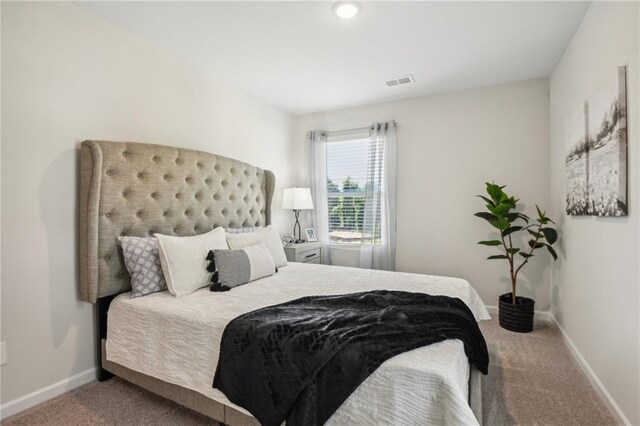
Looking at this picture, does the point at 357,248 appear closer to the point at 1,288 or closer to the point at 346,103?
the point at 346,103

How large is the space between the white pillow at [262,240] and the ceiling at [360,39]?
1565mm

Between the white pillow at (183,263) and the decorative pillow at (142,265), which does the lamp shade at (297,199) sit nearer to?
the white pillow at (183,263)

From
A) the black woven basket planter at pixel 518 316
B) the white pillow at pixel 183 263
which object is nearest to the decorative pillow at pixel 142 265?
the white pillow at pixel 183 263

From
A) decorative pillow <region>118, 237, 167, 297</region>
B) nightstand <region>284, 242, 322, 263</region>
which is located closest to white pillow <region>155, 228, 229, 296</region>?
decorative pillow <region>118, 237, 167, 297</region>

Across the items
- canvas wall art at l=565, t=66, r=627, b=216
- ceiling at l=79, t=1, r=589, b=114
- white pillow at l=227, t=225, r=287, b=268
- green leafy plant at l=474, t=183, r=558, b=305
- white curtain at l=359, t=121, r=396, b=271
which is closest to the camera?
canvas wall art at l=565, t=66, r=627, b=216

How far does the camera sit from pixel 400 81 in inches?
131

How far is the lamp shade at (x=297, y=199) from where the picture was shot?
3974 millimetres

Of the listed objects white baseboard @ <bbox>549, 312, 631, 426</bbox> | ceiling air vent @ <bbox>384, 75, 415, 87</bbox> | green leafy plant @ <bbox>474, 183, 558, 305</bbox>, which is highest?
ceiling air vent @ <bbox>384, 75, 415, 87</bbox>

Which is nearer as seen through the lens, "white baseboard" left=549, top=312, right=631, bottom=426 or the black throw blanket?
the black throw blanket

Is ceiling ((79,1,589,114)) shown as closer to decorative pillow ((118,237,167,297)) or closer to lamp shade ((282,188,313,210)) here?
lamp shade ((282,188,313,210))

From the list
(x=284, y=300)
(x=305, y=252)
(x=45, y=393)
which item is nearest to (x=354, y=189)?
(x=305, y=252)

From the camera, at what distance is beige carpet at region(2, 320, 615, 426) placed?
69.6 inches

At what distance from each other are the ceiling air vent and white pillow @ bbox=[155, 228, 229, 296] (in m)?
2.46

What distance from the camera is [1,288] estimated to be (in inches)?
69.1
